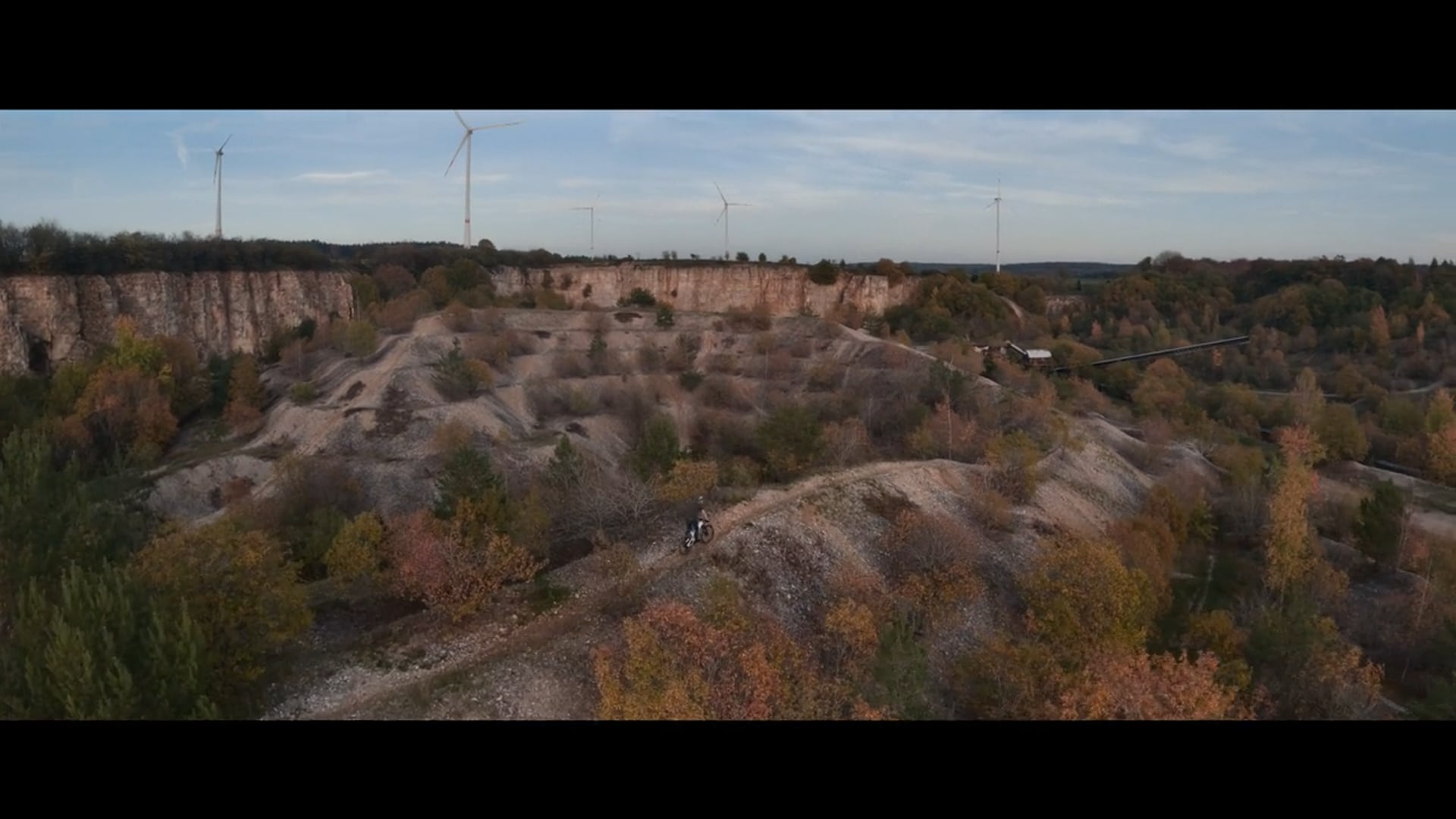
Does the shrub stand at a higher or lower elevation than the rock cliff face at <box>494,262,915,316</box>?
lower

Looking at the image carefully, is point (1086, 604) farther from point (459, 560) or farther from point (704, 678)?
point (459, 560)

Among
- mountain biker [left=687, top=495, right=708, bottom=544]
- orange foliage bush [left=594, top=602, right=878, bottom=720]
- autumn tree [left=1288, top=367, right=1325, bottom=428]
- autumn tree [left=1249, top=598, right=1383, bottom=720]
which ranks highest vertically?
autumn tree [left=1288, top=367, right=1325, bottom=428]

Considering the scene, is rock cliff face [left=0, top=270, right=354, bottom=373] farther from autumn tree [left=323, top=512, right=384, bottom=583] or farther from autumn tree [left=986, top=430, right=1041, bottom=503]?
autumn tree [left=986, top=430, right=1041, bottom=503]

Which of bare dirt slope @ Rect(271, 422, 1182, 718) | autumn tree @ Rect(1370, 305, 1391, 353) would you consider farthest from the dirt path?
autumn tree @ Rect(1370, 305, 1391, 353)

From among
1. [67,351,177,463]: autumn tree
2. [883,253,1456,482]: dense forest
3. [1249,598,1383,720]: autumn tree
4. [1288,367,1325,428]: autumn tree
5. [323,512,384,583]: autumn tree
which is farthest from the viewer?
[883,253,1456,482]: dense forest

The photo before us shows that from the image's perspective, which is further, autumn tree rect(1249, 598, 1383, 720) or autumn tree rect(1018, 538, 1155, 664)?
autumn tree rect(1018, 538, 1155, 664)
